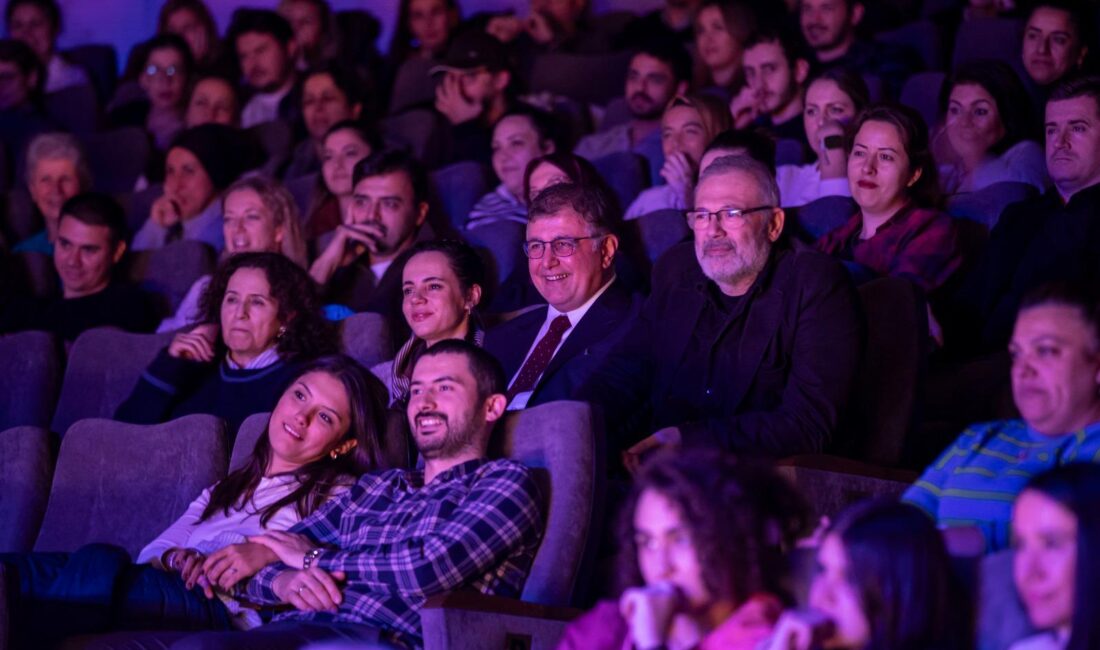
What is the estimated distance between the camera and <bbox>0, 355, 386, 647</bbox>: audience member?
114 inches

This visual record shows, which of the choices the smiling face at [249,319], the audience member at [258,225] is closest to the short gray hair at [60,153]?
the audience member at [258,225]

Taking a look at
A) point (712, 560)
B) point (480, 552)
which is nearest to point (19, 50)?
point (480, 552)

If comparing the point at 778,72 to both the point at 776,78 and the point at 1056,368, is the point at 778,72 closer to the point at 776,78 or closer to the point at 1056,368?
the point at 776,78

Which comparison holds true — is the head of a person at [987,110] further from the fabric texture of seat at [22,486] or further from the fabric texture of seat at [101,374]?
the fabric texture of seat at [22,486]

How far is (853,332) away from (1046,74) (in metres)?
1.94

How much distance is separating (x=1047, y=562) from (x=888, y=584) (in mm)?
190

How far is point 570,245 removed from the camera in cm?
347

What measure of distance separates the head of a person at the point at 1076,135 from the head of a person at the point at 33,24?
5.05 m

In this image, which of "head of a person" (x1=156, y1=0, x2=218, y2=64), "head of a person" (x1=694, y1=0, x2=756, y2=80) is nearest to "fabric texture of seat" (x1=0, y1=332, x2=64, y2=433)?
"head of a person" (x1=694, y1=0, x2=756, y2=80)

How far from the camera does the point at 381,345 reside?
3770 mm

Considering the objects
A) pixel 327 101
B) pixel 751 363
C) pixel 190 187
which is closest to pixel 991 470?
pixel 751 363

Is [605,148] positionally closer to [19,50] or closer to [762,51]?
[762,51]

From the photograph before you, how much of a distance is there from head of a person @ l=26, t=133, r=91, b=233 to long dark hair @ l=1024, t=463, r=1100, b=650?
14.3 ft

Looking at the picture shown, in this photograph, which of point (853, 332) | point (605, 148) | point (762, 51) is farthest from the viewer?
point (605, 148)
